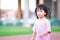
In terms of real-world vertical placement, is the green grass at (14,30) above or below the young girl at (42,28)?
below

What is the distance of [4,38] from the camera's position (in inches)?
134

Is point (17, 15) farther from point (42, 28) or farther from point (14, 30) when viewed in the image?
point (42, 28)

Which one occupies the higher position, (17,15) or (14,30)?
(17,15)

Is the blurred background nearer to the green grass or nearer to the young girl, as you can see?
the green grass

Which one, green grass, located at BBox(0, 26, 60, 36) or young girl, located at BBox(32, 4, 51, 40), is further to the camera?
green grass, located at BBox(0, 26, 60, 36)

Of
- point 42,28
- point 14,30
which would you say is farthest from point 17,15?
point 42,28

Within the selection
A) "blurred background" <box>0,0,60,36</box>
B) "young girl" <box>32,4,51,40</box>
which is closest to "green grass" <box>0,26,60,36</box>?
"blurred background" <box>0,0,60,36</box>

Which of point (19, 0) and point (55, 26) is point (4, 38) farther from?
point (55, 26)

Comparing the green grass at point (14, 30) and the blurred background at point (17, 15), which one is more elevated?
the blurred background at point (17, 15)

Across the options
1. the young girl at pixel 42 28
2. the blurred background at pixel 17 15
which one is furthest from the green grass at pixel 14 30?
the young girl at pixel 42 28

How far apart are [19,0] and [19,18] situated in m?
0.33

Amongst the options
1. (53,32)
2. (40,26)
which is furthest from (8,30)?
(40,26)

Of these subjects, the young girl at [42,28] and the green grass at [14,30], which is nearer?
the young girl at [42,28]

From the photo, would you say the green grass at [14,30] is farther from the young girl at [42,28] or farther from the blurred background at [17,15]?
the young girl at [42,28]
